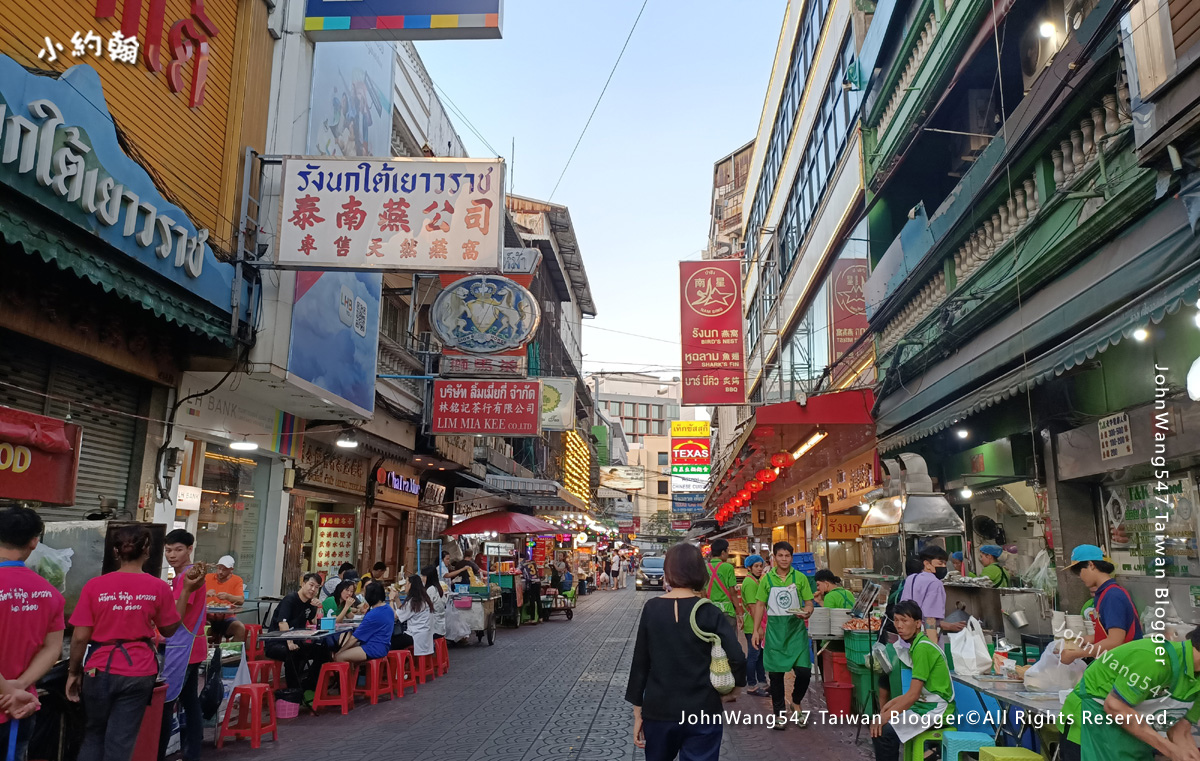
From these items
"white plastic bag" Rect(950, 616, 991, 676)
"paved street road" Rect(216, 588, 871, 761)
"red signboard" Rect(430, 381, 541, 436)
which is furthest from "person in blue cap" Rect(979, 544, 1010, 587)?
"red signboard" Rect(430, 381, 541, 436)

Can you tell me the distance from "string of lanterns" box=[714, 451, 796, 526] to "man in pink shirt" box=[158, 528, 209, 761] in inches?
553

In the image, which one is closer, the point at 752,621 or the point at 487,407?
the point at 752,621

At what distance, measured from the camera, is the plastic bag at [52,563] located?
6578mm

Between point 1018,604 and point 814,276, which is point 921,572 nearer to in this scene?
point 1018,604

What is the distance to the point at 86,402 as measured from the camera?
9047 millimetres

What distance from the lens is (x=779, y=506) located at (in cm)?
3259

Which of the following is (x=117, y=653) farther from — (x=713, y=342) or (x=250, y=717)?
(x=713, y=342)

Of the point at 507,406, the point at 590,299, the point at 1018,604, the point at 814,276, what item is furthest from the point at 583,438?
the point at 1018,604

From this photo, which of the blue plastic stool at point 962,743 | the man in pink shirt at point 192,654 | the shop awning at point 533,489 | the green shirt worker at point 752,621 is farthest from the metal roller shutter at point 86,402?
the shop awning at point 533,489

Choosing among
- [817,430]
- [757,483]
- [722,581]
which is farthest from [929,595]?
[757,483]

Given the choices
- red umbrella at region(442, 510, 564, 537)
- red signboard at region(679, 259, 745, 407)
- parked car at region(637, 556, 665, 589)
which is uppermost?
red signboard at region(679, 259, 745, 407)

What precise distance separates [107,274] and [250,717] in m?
4.40

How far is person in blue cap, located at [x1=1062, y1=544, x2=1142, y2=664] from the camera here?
5.39 m

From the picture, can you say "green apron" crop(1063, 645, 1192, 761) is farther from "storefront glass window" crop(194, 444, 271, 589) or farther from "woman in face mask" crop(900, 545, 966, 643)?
"storefront glass window" crop(194, 444, 271, 589)
